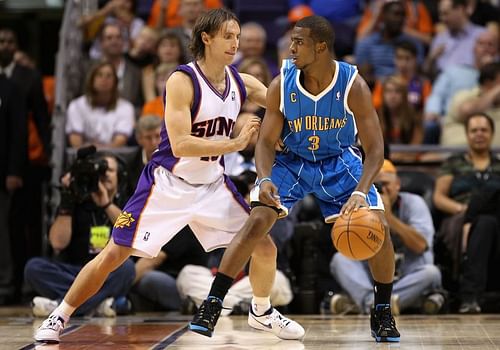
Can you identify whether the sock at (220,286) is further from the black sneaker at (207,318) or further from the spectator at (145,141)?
the spectator at (145,141)

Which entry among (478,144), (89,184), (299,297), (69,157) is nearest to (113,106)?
(69,157)

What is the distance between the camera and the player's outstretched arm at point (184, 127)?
5.83 m

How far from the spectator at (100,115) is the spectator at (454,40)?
136 inches

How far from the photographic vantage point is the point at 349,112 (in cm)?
607

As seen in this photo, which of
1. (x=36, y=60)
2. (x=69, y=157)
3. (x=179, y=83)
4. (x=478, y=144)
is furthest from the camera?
(x=36, y=60)

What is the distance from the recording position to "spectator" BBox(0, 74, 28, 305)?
947 centimetres

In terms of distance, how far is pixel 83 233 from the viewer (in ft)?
27.2

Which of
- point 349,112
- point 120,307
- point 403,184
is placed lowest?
point 120,307

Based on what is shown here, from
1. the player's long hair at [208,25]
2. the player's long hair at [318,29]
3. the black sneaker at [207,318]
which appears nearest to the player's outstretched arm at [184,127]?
the player's long hair at [208,25]

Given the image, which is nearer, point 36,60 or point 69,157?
point 69,157

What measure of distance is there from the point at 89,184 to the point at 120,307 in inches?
39.8

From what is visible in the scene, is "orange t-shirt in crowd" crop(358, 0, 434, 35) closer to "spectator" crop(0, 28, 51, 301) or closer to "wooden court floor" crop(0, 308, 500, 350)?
"spectator" crop(0, 28, 51, 301)

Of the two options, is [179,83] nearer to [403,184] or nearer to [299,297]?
[299,297]

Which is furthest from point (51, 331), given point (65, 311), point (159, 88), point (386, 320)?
point (159, 88)
